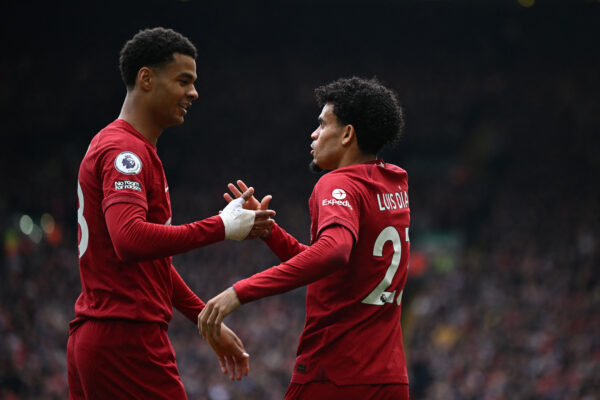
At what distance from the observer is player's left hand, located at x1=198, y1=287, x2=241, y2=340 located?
8.78 feet

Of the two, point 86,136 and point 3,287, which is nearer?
point 3,287

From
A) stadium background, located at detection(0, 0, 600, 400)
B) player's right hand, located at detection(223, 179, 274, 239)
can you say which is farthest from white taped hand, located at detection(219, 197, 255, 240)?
stadium background, located at detection(0, 0, 600, 400)

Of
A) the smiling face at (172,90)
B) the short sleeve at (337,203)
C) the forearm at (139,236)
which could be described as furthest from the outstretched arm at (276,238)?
the forearm at (139,236)

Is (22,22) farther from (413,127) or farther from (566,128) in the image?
(566,128)

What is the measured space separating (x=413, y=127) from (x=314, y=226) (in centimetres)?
2427

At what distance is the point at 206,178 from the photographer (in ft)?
82.8

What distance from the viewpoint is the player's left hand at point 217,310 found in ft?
8.78

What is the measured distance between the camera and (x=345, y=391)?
9.47ft

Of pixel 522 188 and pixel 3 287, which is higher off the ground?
pixel 522 188

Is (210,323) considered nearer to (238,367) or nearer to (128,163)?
(238,367)

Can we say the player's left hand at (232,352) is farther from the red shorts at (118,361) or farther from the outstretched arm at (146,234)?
the outstretched arm at (146,234)

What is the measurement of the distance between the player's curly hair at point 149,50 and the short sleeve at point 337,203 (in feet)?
3.15

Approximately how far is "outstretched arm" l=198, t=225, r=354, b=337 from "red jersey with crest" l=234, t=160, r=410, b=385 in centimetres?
20

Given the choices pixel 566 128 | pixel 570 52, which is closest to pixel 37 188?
pixel 566 128
